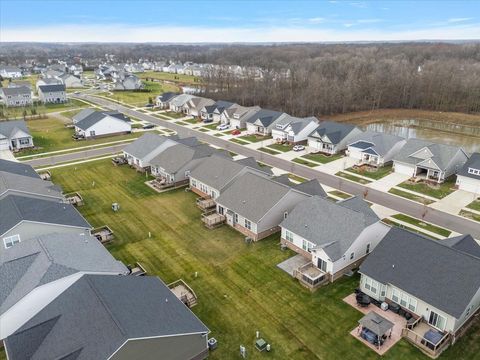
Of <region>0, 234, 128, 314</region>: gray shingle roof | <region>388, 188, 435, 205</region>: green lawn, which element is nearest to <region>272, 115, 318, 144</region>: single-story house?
<region>388, 188, 435, 205</region>: green lawn

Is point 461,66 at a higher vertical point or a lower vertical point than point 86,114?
higher

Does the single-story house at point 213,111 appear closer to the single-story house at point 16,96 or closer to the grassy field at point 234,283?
the grassy field at point 234,283

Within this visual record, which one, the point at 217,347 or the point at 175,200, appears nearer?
the point at 217,347

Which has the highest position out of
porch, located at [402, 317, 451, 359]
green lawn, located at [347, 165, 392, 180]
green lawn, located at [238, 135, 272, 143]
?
green lawn, located at [238, 135, 272, 143]

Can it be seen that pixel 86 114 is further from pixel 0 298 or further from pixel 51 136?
pixel 0 298

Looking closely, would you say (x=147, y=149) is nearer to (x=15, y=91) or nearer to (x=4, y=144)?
(x=4, y=144)

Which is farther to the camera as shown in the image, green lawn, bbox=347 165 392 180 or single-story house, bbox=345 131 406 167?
single-story house, bbox=345 131 406 167

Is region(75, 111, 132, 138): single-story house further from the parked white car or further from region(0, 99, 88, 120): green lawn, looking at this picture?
region(0, 99, 88, 120): green lawn

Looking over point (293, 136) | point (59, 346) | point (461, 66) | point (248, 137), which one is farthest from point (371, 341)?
point (461, 66)
